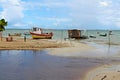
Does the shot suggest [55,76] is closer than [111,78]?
No

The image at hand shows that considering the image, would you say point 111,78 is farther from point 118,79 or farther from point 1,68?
point 1,68

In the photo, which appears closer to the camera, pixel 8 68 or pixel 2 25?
pixel 8 68

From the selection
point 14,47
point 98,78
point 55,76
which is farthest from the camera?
point 14,47

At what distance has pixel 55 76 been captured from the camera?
63.4ft

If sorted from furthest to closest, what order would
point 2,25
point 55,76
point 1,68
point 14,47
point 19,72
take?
point 2,25 → point 14,47 → point 1,68 → point 19,72 → point 55,76

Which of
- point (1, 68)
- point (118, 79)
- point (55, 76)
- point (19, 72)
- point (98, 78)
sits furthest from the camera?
point (1, 68)

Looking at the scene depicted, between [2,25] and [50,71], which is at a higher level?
[2,25]

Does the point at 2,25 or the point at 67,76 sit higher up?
the point at 2,25

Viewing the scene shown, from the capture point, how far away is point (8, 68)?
2264 cm

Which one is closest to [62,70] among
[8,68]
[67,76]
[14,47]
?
[67,76]

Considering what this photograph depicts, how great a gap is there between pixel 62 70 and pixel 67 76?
106 inches

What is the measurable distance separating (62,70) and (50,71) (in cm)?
108

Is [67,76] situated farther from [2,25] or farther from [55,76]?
[2,25]

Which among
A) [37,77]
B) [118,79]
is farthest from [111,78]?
[37,77]
